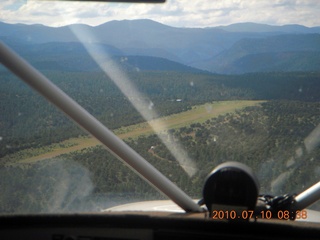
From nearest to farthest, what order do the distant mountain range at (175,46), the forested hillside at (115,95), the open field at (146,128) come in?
the open field at (146,128)
the forested hillside at (115,95)
the distant mountain range at (175,46)

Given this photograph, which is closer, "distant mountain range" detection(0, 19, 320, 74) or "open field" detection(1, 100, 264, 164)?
"open field" detection(1, 100, 264, 164)

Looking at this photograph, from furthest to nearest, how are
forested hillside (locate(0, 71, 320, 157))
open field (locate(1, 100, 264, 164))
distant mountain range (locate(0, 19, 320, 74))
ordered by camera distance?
distant mountain range (locate(0, 19, 320, 74)) → forested hillside (locate(0, 71, 320, 157)) → open field (locate(1, 100, 264, 164))

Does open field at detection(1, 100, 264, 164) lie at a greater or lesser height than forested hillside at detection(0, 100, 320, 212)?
greater

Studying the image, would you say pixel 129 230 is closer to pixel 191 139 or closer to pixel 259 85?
pixel 191 139

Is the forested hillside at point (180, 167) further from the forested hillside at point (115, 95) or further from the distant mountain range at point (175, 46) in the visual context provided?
the distant mountain range at point (175, 46)

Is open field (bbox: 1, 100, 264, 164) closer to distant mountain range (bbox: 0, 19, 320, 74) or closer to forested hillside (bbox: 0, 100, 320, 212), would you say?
forested hillside (bbox: 0, 100, 320, 212)

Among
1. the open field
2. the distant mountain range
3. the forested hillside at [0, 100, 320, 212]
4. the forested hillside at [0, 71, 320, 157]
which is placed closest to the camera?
the forested hillside at [0, 100, 320, 212]
